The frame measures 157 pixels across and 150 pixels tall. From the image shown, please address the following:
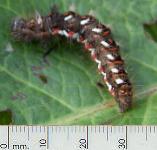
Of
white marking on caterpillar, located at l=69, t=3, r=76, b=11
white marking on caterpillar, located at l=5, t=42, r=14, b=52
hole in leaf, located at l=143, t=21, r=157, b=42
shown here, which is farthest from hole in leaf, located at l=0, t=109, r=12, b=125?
hole in leaf, located at l=143, t=21, r=157, b=42

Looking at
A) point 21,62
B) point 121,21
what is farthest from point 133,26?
point 21,62

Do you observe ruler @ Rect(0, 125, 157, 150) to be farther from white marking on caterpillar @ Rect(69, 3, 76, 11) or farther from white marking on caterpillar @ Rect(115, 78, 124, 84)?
white marking on caterpillar @ Rect(69, 3, 76, 11)

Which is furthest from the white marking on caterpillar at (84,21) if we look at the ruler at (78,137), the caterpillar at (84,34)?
the ruler at (78,137)

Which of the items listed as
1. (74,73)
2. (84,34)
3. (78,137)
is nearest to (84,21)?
(84,34)

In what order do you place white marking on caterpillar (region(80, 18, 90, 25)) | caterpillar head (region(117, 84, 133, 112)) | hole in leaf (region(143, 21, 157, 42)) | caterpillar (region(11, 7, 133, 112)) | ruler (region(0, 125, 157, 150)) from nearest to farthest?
ruler (region(0, 125, 157, 150)) → caterpillar head (region(117, 84, 133, 112)) → caterpillar (region(11, 7, 133, 112)) → white marking on caterpillar (region(80, 18, 90, 25)) → hole in leaf (region(143, 21, 157, 42))

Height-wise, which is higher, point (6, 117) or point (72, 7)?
point (72, 7)

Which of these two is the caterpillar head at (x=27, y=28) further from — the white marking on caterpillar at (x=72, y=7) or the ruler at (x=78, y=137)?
the ruler at (x=78, y=137)

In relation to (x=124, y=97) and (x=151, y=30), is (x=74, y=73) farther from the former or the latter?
(x=151, y=30)
